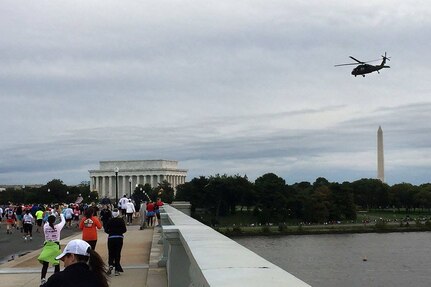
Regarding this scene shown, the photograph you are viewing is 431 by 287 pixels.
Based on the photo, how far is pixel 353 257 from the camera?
74688mm

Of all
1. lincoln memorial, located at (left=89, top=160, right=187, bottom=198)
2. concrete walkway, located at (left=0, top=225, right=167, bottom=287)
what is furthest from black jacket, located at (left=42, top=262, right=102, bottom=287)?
lincoln memorial, located at (left=89, top=160, right=187, bottom=198)

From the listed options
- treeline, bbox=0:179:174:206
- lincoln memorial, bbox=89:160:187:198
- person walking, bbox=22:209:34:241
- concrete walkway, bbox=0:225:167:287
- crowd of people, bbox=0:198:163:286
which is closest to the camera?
A: crowd of people, bbox=0:198:163:286

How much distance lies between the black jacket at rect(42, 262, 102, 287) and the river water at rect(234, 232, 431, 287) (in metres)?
44.3

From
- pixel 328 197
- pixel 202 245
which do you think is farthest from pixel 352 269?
pixel 328 197

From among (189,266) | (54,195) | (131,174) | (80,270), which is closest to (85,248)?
(80,270)

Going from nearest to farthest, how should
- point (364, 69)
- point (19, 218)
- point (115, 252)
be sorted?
point (115, 252), point (19, 218), point (364, 69)

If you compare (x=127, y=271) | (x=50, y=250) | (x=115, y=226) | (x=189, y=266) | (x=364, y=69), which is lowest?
(x=127, y=271)

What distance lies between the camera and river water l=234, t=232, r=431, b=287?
56.8 meters

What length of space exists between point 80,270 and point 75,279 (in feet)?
0.38

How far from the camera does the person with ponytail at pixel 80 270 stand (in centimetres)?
521

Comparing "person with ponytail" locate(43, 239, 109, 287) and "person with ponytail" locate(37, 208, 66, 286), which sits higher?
"person with ponytail" locate(43, 239, 109, 287)

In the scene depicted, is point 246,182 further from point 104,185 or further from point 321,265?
point 321,265

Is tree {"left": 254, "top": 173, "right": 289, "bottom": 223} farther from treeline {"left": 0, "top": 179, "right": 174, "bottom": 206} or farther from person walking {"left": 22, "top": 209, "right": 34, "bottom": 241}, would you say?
person walking {"left": 22, "top": 209, "right": 34, "bottom": 241}

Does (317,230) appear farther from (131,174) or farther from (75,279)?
(75,279)
